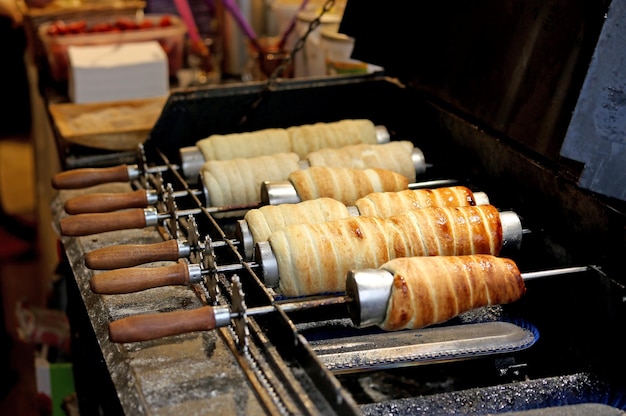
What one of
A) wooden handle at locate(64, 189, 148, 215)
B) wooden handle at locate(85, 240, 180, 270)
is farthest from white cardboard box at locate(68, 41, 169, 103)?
wooden handle at locate(85, 240, 180, 270)

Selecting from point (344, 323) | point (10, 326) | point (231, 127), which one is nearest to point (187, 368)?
point (344, 323)

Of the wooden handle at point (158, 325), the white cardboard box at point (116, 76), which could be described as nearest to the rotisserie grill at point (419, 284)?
the wooden handle at point (158, 325)

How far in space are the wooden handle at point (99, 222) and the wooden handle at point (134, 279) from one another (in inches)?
13.7

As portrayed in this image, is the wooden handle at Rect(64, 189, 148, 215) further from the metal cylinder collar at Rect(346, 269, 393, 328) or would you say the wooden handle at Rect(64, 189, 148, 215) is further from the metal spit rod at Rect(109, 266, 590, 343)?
the metal cylinder collar at Rect(346, 269, 393, 328)

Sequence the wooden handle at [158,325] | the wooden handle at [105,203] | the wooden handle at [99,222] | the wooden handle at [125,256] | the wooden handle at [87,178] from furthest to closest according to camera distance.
Result: the wooden handle at [87,178] < the wooden handle at [105,203] < the wooden handle at [99,222] < the wooden handle at [125,256] < the wooden handle at [158,325]

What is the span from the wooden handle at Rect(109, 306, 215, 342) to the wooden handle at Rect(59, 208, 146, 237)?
0.59 meters

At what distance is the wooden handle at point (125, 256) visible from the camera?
195 cm

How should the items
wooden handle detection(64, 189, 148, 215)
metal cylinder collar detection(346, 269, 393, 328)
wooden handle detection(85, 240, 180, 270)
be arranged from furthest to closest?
wooden handle detection(64, 189, 148, 215), wooden handle detection(85, 240, 180, 270), metal cylinder collar detection(346, 269, 393, 328)

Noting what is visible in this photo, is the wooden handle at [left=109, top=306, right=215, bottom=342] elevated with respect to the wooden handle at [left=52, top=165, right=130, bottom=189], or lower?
elevated

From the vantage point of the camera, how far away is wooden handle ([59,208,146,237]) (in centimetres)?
214

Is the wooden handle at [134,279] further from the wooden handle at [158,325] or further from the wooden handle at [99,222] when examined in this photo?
the wooden handle at [99,222]

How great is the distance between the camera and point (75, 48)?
4.16 metres

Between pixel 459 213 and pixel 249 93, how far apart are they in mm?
1197

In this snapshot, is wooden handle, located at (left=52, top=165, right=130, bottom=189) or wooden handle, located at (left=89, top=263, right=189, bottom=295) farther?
wooden handle, located at (left=52, top=165, right=130, bottom=189)
